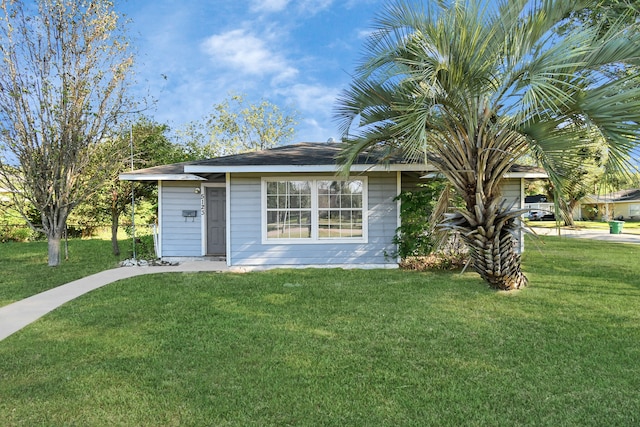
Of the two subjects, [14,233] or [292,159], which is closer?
[292,159]

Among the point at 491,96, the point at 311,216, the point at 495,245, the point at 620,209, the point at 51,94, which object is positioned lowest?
the point at 495,245

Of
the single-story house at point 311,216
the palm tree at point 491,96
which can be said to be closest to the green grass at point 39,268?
the single-story house at point 311,216

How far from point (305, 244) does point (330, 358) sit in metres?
5.23

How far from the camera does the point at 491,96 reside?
5695mm

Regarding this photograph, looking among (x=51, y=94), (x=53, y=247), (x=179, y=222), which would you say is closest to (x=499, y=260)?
(x=179, y=222)

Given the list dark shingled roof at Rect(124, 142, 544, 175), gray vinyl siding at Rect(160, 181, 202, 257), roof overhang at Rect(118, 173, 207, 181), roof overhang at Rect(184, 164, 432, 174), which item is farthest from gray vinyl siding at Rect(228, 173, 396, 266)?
gray vinyl siding at Rect(160, 181, 202, 257)

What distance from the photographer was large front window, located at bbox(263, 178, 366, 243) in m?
8.80

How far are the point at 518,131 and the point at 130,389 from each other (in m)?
5.74

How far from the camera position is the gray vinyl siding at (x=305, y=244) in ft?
28.8

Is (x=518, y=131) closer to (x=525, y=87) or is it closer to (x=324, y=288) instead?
(x=525, y=87)

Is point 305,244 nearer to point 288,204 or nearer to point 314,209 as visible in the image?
point 314,209

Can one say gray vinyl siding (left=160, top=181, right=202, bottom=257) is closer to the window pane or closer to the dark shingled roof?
the dark shingled roof

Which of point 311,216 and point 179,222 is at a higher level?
point 311,216

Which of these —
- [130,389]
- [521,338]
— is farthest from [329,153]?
[130,389]
